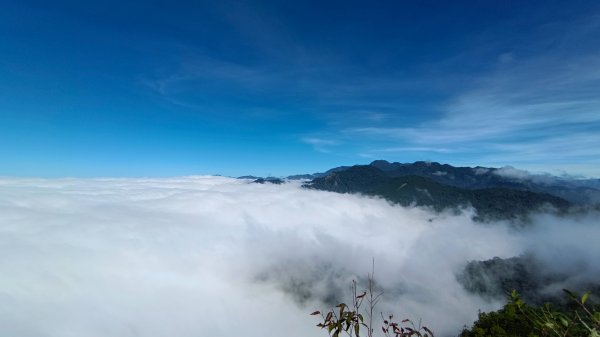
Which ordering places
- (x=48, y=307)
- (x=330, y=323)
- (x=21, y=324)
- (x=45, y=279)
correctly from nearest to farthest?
(x=330, y=323) → (x=21, y=324) → (x=45, y=279) → (x=48, y=307)

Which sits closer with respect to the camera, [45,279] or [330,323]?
[330,323]

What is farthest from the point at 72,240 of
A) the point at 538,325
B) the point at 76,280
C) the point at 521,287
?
the point at 521,287

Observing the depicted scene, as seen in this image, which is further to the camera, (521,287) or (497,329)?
(521,287)

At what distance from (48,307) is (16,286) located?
4113 centimetres

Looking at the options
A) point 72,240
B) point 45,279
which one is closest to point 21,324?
point 45,279

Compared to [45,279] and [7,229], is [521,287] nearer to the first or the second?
[45,279]

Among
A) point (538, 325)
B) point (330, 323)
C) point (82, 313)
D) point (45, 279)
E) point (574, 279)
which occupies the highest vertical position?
point (538, 325)

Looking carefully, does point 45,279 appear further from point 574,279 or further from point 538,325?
point 574,279

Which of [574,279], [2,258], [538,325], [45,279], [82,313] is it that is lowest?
[82,313]

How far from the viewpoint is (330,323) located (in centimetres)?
614

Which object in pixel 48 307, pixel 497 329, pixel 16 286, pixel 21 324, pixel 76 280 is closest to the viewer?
pixel 497 329

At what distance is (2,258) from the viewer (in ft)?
494

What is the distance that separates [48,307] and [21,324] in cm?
5851

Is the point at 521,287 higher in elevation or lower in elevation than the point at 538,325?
lower
